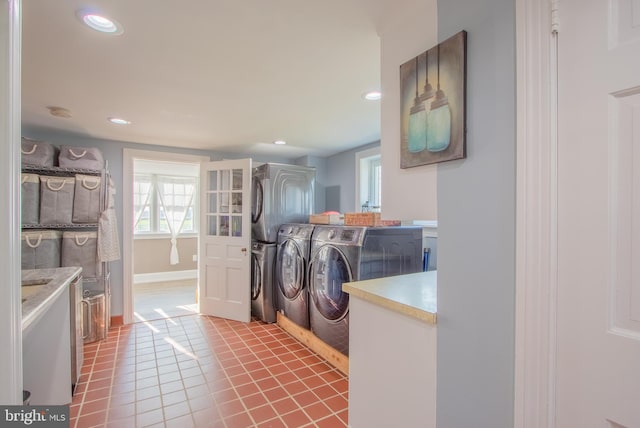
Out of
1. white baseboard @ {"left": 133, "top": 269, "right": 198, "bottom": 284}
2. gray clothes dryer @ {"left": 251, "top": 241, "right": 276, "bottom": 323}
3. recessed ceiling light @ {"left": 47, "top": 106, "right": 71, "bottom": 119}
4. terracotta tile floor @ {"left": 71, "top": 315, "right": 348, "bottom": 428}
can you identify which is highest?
recessed ceiling light @ {"left": 47, "top": 106, "right": 71, "bottom": 119}

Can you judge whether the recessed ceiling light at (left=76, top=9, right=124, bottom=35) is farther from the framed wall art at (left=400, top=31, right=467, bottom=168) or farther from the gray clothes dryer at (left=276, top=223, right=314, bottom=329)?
the gray clothes dryer at (left=276, top=223, right=314, bottom=329)

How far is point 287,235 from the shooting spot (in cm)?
309

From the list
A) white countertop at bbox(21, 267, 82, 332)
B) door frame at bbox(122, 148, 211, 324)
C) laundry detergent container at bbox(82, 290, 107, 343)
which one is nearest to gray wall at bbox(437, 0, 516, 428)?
white countertop at bbox(21, 267, 82, 332)

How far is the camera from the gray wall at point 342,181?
3.73 meters

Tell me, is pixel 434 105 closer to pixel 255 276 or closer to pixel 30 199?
pixel 255 276

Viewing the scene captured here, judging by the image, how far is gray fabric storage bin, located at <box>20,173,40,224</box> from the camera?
8.54 feet

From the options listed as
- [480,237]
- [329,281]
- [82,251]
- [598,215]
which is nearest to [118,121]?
[82,251]

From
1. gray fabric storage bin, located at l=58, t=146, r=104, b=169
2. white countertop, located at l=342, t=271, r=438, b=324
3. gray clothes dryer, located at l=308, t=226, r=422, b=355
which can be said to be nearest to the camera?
white countertop, located at l=342, t=271, r=438, b=324

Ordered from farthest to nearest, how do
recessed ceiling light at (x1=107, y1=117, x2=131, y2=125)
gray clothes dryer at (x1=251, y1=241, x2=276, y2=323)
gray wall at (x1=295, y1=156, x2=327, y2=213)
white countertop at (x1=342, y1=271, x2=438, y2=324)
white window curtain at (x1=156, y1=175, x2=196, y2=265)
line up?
white window curtain at (x1=156, y1=175, x2=196, y2=265) → gray wall at (x1=295, y1=156, x2=327, y2=213) → gray clothes dryer at (x1=251, y1=241, x2=276, y2=323) → recessed ceiling light at (x1=107, y1=117, x2=131, y2=125) → white countertop at (x1=342, y1=271, x2=438, y2=324)

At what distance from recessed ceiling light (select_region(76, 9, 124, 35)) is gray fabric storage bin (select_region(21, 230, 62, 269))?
2304 mm

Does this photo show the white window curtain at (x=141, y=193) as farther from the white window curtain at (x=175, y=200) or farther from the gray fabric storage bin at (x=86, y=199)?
the gray fabric storage bin at (x=86, y=199)

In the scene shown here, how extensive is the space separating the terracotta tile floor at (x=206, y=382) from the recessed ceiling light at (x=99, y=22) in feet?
6.94

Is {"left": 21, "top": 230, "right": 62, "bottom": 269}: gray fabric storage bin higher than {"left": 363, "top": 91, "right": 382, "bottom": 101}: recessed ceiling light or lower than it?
lower

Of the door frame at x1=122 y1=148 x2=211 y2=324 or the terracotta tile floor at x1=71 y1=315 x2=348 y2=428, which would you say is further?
the door frame at x1=122 y1=148 x2=211 y2=324
